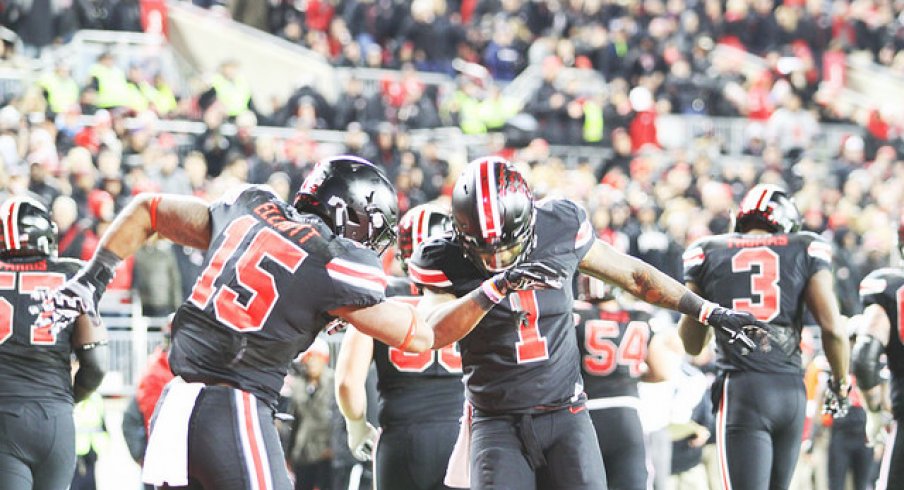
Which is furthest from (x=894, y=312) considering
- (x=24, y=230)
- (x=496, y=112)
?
(x=496, y=112)

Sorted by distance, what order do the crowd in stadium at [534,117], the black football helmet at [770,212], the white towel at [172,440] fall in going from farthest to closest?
the crowd in stadium at [534,117] < the black football helmet at [770,212] < the white towel at [172,440]

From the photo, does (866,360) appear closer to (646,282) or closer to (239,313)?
(646,282)

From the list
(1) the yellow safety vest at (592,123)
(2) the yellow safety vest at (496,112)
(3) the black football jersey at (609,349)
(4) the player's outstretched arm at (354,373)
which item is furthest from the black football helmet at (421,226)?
(1) the yellow safety vest at (592,123)

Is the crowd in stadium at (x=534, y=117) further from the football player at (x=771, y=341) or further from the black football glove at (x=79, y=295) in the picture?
the black football glove at (x=79, y=295)

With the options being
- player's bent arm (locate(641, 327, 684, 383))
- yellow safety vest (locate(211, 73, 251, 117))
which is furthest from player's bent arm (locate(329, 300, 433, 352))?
yellow safety vest (locate(211, 73, 251, 117))

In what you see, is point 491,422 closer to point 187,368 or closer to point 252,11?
point 187,368

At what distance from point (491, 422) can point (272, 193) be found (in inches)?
48.7

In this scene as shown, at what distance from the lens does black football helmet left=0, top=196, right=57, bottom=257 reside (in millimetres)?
6121

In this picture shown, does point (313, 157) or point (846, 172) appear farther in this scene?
point (846, 172)

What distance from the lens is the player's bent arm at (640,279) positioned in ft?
17.3

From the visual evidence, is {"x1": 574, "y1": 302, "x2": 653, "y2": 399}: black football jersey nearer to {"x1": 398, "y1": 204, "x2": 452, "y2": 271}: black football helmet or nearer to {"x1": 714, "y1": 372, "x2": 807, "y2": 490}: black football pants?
{"x1": 714, "y1": 372, "x2": 807, "y2": 490}: black football pants

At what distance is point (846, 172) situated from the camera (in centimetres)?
1938

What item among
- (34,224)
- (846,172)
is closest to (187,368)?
(34,224)

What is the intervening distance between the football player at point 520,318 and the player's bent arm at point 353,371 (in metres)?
0.88
